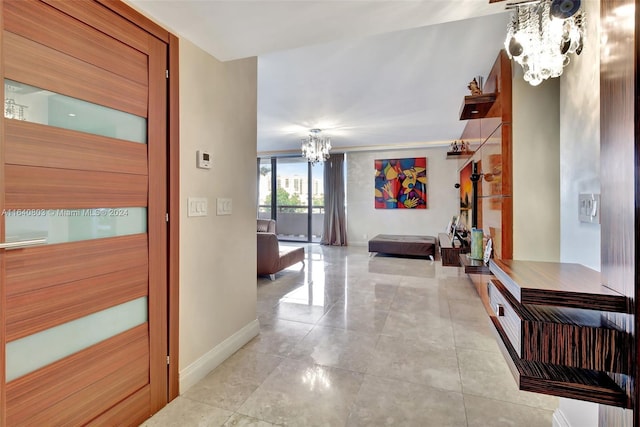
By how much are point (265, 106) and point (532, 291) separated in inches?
168

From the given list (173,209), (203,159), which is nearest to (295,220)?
(203,159)

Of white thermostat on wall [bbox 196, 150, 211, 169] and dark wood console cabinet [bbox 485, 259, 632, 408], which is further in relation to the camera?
white thermostat on wall [bbox 196, 150, 211, 169]

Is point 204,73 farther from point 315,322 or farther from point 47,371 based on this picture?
point 315,322

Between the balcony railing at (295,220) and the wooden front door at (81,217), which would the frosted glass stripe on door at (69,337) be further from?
the balcony railing at (295,220)

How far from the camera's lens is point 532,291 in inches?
34.4

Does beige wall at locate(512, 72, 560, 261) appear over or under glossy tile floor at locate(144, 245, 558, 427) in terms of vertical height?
over

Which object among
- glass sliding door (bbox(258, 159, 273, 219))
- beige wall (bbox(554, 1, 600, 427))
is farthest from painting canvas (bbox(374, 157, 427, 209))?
beige wall (bbox(554, 1, 600, 427))

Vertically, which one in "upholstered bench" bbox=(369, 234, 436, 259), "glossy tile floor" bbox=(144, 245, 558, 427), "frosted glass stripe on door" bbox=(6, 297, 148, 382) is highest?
"frosted glass stripe on door" bbox=(6, 297, 148, 382)

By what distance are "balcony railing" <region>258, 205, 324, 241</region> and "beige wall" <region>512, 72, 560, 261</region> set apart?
248 inches

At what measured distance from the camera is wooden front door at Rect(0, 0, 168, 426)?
112 cm

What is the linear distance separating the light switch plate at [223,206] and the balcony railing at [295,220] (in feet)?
20.8

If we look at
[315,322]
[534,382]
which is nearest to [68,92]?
[534,382]

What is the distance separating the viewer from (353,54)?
2.89m

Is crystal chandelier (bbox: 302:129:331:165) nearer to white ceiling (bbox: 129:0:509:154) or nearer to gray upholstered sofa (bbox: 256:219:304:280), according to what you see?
white ceiling (bbox: 129:0:509:154)
